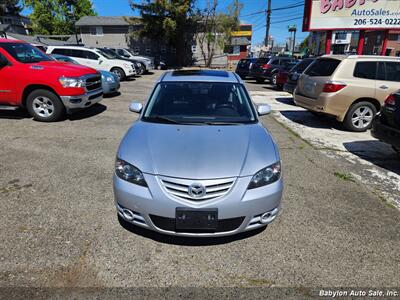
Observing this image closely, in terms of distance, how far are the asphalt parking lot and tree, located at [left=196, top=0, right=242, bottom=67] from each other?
31.9 metres

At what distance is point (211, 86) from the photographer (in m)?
3.79

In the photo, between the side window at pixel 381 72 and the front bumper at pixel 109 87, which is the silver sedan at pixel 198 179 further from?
the front bumper at pixel 109 87

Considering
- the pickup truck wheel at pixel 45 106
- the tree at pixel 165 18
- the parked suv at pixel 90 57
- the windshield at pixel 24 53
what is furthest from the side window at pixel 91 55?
the tree at pixel 165 18

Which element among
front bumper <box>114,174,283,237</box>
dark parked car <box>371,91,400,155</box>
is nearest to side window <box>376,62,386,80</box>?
dark parked car <box>371,91,400,155</box>

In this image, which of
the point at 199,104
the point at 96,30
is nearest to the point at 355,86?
the point at 199,104

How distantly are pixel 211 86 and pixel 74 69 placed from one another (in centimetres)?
466

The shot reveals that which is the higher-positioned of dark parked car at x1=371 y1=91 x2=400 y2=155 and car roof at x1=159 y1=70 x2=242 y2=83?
car roof at x1=159 y1=70 x2=242 y2=83

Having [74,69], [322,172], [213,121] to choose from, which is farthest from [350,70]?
[74,69]

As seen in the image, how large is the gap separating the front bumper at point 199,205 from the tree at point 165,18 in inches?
1152

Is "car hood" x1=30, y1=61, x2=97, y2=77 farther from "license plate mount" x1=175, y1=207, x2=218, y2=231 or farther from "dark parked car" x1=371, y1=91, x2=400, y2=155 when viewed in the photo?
"dark parked car" x1=371, y1=91, x2=400, y2=155

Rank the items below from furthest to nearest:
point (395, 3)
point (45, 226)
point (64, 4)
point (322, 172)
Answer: point (64, 4), point (395, 3), point (322, 172), point (45, 226)

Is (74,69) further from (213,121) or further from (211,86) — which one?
(213,121)

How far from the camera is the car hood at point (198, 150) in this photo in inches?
94.2

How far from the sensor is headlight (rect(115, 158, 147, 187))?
243cm
